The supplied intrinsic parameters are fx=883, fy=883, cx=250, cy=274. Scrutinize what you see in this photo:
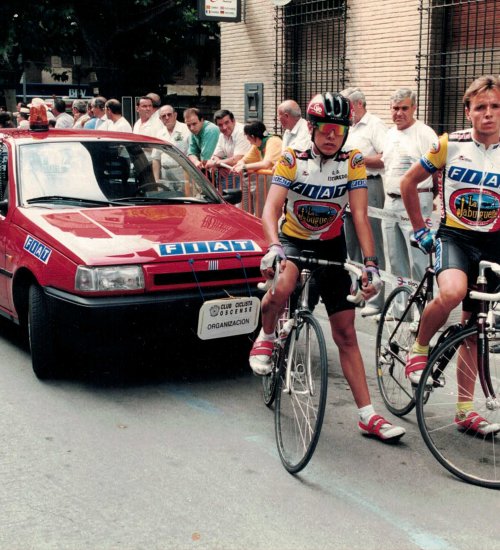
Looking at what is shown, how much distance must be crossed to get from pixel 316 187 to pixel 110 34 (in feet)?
72.7

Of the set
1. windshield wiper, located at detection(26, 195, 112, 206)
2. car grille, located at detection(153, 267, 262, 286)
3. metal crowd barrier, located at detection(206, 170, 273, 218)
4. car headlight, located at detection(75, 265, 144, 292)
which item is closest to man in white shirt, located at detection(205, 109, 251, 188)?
metal crowd barrier, located at detection(206, 170, 273, 218)

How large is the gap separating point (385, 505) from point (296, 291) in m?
1.30

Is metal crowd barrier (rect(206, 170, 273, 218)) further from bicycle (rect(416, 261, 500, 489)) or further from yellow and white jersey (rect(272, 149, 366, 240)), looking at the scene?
bicycle (rect(416, 261, 500, 489))

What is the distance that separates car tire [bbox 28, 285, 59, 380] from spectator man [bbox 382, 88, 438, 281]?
3375 mm

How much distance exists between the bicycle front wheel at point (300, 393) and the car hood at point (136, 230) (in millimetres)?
1491

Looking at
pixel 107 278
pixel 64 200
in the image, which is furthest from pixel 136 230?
pixel 64 200

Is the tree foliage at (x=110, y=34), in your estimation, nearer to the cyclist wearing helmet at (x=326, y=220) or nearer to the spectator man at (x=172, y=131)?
the spectator man at (x=172, y=131)

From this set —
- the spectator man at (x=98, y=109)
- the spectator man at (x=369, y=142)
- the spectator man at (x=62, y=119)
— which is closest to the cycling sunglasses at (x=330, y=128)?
the spectator man at (x=369, y=142)

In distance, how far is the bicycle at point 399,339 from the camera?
5195mm

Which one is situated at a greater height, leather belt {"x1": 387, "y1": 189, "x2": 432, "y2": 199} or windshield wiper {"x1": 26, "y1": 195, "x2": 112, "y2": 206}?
windshield wiper {"x1": 26, "y1": 195, "x2": 112, "y2": 206}

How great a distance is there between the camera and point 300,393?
15.2ft

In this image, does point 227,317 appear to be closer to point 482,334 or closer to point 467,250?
point 467,250

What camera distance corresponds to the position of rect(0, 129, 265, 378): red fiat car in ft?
18.7

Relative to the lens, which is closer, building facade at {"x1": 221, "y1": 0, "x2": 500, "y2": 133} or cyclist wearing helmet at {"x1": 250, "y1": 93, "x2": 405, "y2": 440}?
cyclist wearing helmet at {"x1": 250, "y1": 93, "x2": 405, "y2": 440}
